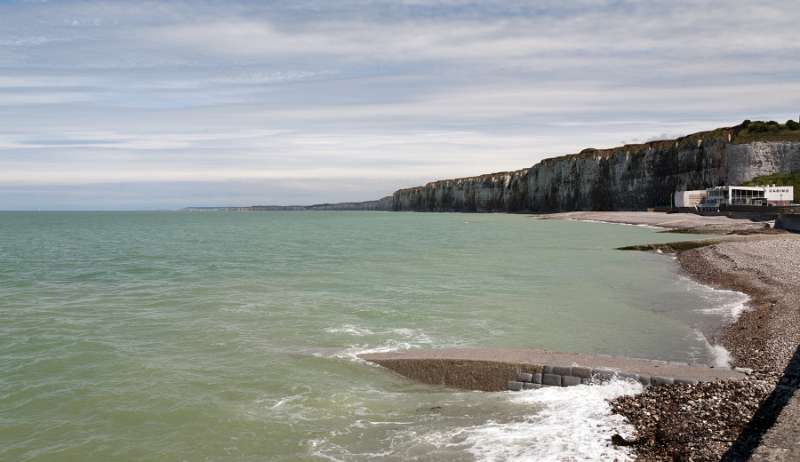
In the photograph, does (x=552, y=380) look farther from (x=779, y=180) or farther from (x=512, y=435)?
(x=779, y=180)

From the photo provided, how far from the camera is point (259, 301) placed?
71.8 ft

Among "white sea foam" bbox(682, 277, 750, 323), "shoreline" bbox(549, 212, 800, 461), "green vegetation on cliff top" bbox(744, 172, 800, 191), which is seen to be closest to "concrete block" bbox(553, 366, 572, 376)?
"shoreline" bbox(549, 212, 800, 461)

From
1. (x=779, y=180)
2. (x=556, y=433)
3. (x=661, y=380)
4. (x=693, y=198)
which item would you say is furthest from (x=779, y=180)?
(x=556, y=433)

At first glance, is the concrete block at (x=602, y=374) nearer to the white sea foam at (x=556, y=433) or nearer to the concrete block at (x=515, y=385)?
the white sea foam at (x=556, y=433)

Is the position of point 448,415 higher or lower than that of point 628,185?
lower

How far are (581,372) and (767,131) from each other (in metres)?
106

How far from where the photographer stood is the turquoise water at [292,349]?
9258 millimetres

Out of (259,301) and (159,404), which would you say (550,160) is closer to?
(259,301)

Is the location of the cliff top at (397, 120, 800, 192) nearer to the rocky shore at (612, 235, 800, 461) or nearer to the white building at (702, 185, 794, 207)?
the white building at (702, 185, 794, 207)

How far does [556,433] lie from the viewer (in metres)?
9.07

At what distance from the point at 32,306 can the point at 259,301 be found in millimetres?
7885

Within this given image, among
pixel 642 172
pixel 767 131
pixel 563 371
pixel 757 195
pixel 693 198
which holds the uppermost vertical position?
pixel 767 131

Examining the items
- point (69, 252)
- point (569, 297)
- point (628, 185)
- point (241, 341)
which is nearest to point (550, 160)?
point (628, 185)

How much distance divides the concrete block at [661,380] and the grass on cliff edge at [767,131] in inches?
3875
